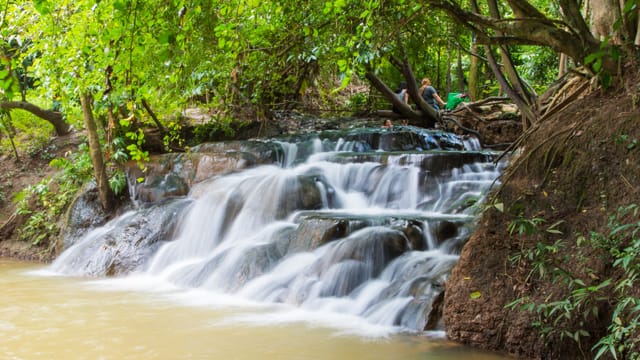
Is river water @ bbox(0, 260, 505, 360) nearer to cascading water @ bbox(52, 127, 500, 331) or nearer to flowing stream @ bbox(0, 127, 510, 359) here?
flowing stream @ bbox(0, 127, 510, 359)

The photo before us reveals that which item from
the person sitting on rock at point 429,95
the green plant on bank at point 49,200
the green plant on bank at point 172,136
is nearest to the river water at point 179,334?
the green plant on bank at point 172,136

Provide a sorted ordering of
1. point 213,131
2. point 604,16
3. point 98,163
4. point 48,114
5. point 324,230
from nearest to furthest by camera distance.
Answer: point 604,16 < point 324,230 < point 98,163 < point 213,131 < point 48,114

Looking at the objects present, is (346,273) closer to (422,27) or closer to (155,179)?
(422,27)

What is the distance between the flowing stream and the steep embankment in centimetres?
36

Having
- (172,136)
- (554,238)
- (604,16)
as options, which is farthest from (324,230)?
(172,136)

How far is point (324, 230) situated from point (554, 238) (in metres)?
2.86

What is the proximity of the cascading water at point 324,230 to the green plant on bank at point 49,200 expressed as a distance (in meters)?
1.35

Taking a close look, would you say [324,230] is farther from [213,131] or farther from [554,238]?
[213,131]

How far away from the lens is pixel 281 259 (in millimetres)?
7129

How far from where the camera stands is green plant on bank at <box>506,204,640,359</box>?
364cm

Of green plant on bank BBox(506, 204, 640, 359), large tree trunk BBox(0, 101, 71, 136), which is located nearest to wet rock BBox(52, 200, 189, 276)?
large tree trunk BBox(0, 101, 71, 136)

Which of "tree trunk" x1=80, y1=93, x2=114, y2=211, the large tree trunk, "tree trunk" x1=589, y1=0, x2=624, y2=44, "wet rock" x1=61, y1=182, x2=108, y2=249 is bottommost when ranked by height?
"wet rock" x1=61, y1=182, x2=108, y2=249

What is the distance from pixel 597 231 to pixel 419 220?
2.35m

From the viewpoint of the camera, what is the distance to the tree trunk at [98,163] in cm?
1030
